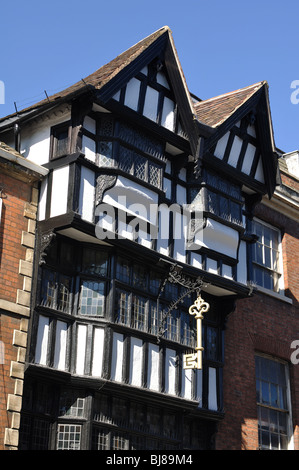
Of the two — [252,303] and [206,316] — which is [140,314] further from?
[252,303]

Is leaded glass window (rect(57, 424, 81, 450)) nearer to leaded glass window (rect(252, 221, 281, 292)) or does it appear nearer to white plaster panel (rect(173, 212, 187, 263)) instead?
white plaster panel (rect(173, 212, 187, 263))

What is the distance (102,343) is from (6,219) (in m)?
3.02

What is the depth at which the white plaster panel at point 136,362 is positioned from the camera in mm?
15609

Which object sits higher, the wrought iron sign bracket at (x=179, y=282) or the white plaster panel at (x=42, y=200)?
the white plaster panel at (x=42, y=200)

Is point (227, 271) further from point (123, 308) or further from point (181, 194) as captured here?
point (123, 308)

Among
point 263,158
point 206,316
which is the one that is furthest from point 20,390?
point 263,158

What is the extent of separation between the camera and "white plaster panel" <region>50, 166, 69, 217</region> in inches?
606

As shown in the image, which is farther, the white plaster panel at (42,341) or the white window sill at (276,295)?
the white window sill at (276,295)

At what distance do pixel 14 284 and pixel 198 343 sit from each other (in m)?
4.14

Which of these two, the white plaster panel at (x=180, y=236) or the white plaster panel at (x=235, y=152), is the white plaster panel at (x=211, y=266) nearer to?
the white plaster panel at (x=180, y=236)

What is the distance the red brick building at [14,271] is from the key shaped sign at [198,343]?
3.76 metres

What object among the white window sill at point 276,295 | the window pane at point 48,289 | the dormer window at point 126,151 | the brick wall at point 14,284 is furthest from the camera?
the white window sill at point 276,295


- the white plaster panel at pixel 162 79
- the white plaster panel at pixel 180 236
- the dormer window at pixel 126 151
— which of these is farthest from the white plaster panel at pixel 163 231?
the white plaster panel at pixel 162 79

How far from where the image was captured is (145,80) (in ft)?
56.7
